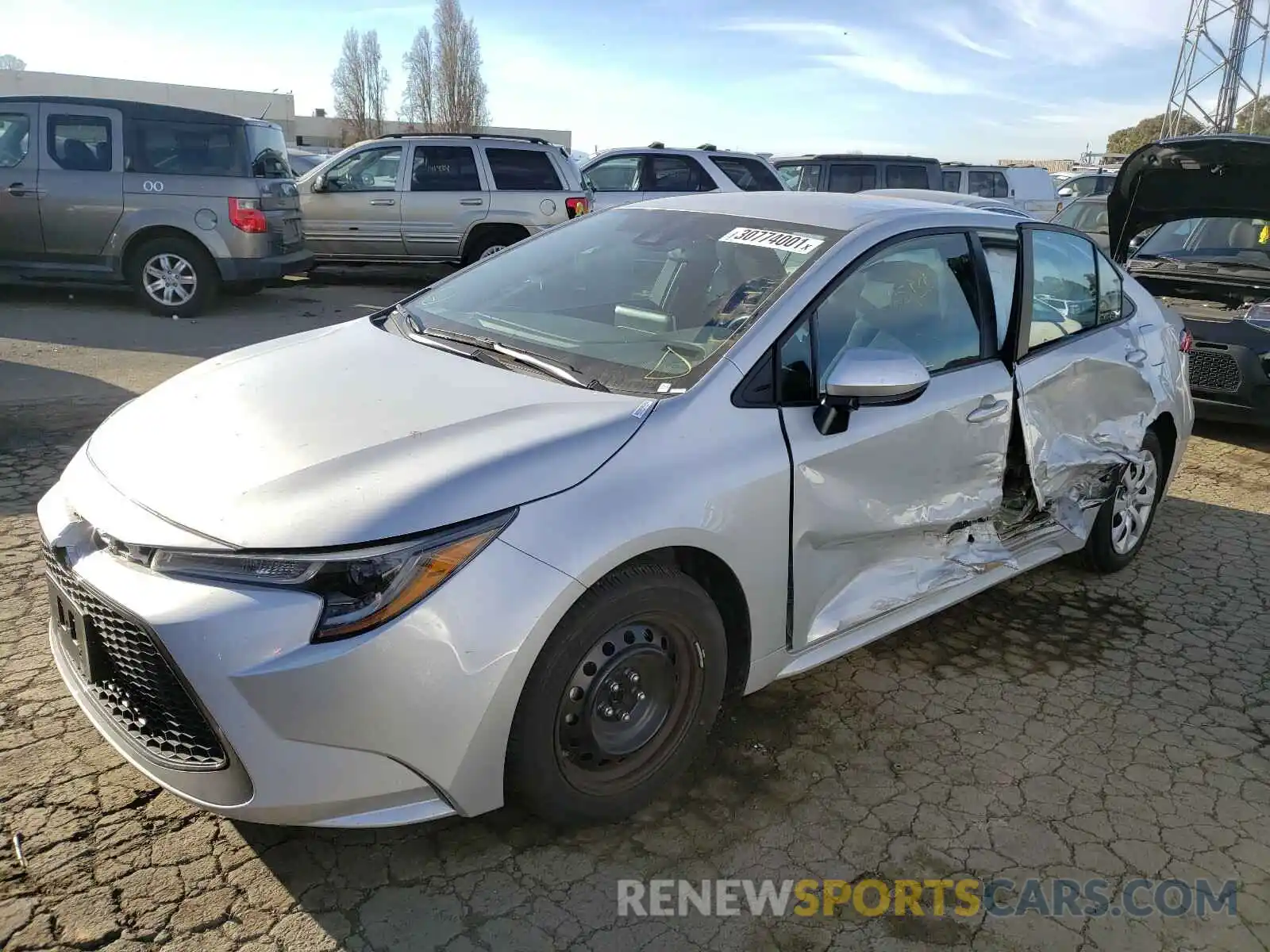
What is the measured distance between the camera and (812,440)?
9.29ft

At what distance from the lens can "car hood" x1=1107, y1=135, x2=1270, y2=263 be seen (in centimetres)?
607

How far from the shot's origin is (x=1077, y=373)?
3.91m

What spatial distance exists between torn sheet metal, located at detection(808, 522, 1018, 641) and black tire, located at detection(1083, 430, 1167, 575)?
0.94 m

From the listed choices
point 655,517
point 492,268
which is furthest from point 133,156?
point 655,517

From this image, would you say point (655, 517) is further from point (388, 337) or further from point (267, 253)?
point (267, 253)

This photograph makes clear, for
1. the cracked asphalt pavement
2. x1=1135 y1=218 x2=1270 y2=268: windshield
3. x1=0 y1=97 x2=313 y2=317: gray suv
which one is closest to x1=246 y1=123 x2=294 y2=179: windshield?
x1=0 y1=97 x2=313 y2=317: gray suv

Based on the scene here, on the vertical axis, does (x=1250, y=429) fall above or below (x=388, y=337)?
below

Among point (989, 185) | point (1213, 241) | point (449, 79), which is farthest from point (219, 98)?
point (1213, 241)

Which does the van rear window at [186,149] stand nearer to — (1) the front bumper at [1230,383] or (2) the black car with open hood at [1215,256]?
(2) the black car with open hood at [1215,256]

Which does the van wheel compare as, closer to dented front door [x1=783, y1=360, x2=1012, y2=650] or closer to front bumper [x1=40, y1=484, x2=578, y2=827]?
front bumper [x1=40, y1=484, x2=578, y2=827]

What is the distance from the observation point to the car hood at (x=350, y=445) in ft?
7.13

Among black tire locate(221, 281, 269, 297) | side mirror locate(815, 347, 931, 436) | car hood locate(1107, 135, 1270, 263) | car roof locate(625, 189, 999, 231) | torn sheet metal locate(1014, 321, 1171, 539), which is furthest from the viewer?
black tire locate(221, 281, 269, 297)

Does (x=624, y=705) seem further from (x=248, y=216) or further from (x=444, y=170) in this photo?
(x=444, y=170)

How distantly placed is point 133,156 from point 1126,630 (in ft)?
30.4
